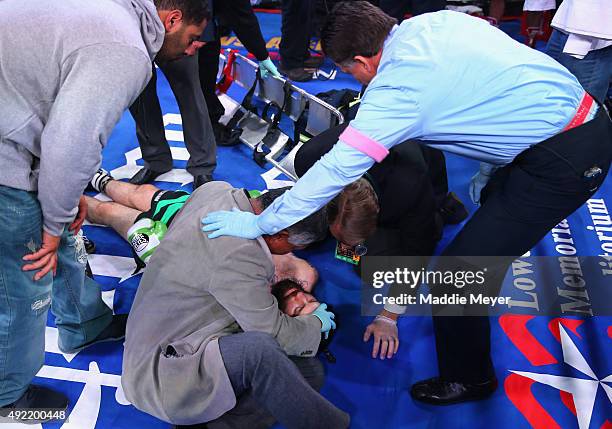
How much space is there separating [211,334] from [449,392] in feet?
2.91

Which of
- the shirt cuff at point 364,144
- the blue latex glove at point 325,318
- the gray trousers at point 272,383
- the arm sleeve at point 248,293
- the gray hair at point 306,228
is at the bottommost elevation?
the blue latex glove at point 325,318

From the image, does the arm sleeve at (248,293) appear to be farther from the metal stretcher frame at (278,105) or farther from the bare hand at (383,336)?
the metal stretcher frame at (278,105)

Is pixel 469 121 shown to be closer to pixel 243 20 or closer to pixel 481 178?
pixel 481 178

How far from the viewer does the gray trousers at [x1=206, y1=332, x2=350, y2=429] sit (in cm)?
145

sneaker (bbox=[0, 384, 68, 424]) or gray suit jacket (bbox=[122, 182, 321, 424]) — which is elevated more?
gray suit jacket (bbox=[122, 182, 321, 424])

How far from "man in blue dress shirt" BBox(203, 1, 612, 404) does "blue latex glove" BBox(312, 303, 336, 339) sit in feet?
1.49

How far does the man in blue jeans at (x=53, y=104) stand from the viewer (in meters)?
1.13

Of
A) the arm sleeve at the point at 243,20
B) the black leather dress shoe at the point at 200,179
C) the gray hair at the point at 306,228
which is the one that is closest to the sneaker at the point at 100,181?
the black leather dress shoe at the point at 200,179

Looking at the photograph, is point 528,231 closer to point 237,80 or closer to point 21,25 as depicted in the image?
point 21,25

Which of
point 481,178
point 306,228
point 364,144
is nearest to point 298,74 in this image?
point 481,178

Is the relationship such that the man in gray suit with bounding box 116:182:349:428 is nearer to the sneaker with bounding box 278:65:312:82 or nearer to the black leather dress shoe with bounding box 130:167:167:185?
the black leather dress shoe with bounding box 130:167:167:185

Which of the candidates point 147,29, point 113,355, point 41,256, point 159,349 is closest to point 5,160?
point 41,256

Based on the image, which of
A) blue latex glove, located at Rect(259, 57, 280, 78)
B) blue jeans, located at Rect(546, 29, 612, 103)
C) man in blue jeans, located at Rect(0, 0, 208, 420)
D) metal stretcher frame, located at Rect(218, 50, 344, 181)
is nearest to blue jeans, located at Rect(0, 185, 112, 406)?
man in blue jeans, located at Rect(0, 0, 208, 420)

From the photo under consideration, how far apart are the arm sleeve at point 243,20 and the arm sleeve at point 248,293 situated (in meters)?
1.73
